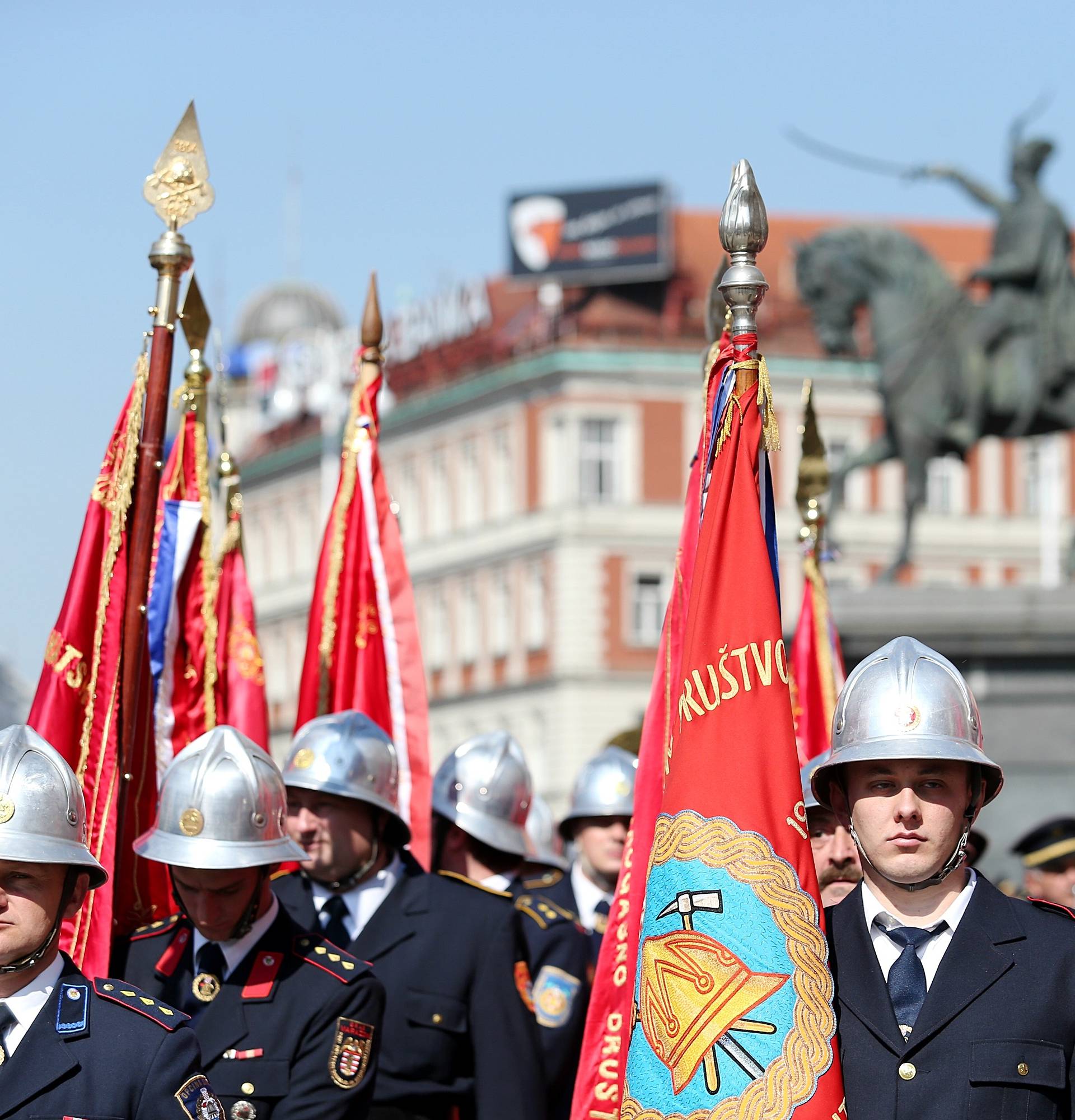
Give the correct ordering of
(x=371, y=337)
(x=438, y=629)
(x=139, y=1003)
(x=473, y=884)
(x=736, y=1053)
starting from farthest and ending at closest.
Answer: (x=438, y=629)
(x=371, y=337)
(x=473, y=884)
(x=736, y=1053)
(x=139, y=1003)

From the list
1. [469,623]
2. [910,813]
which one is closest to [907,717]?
[910,813]

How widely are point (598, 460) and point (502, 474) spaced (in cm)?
312

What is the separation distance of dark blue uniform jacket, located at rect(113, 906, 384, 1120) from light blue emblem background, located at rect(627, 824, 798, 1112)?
3.42 ft

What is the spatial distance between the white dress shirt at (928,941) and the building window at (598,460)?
56731 millimetres

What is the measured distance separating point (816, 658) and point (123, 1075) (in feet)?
18.9

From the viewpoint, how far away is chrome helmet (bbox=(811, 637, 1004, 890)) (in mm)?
4965

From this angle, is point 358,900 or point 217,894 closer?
point 217,894

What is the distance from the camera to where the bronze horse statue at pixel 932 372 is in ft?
77.3

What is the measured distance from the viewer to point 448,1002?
7.12m

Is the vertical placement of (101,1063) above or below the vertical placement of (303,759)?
below

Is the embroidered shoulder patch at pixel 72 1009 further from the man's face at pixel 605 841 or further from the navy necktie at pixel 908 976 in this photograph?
the man's face at pixel 605 841

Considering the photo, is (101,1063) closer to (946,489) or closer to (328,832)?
(328,832)

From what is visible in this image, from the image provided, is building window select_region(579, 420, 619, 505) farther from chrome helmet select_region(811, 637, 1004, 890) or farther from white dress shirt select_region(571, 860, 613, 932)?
chrome helmet select_region(811, 637, 1004, 890)

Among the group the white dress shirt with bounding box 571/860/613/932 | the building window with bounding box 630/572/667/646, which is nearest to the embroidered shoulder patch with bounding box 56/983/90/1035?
the white dress shirt with bounding box 571/860/613/932
